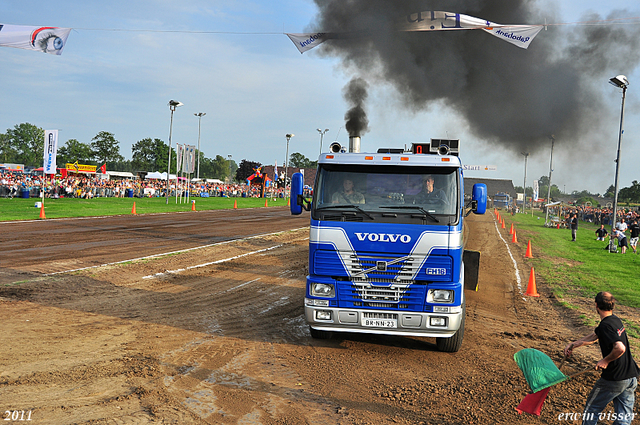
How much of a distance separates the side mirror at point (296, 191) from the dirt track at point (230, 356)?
6.95 feet

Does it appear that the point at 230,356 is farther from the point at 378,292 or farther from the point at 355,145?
the point at 355,145

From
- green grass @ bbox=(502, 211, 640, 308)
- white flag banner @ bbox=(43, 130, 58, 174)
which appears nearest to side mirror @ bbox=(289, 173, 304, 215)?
green grass @ bbox=(502, 211, 640, 308)

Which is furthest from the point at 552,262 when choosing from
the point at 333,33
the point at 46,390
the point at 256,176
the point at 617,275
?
the point at 256,176

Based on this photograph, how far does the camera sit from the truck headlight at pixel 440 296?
6680 millimetres

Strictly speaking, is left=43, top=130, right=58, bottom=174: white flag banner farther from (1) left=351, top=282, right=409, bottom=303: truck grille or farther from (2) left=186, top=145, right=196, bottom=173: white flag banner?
(1) left=351, top=282, right=409, bottom=303: truck grille

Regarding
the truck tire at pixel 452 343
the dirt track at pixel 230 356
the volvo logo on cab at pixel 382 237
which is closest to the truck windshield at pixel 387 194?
the volvo logo on cab at pixel 382 237

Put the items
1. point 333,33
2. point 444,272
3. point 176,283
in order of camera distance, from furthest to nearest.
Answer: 1. point 333,33
2. point 176,283
3. point 444,272

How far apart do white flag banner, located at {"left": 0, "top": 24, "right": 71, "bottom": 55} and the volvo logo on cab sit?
13876 millimetres

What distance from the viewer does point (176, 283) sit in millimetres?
11766

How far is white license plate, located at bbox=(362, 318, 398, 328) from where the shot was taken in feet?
22.1

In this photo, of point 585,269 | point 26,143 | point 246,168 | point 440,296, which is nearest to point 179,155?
point 585,269

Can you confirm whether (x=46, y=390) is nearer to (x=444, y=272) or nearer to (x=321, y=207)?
(x=321, y=207)

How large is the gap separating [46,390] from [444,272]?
16.5 feet

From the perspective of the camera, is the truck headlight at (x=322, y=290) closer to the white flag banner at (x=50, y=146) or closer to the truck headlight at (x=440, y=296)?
the truck headlight at (x=440, y=296)
